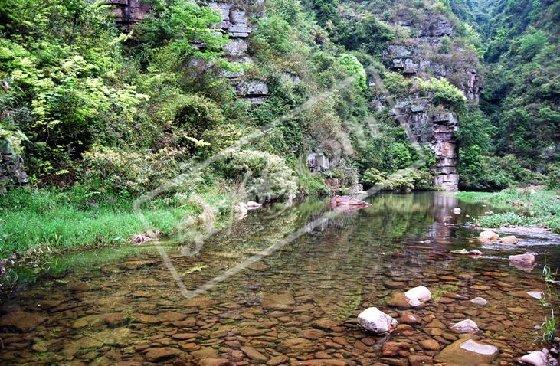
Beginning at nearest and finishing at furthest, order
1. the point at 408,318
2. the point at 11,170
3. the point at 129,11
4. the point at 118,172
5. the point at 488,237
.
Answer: the point at 408,318 → the point at 11,170 → the point at 488,237 → the point at 118,172 → the point at 129,11

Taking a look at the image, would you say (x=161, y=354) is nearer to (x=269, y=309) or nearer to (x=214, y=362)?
(x=214, y=362)

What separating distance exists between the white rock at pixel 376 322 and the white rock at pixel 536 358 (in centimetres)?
133

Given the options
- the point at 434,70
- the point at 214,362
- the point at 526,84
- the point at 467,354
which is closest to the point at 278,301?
the point at 214,362

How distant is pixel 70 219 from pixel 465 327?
804 cm

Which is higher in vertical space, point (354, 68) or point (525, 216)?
point (354, 68)

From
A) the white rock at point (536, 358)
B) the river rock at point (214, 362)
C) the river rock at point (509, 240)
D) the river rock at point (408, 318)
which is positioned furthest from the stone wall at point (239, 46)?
the white rock at point (536, 358)

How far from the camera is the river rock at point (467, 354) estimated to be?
409cm

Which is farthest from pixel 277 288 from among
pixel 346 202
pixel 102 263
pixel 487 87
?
pixel 487 87

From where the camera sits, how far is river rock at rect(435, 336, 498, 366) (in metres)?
4.09

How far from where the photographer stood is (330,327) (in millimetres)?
4934

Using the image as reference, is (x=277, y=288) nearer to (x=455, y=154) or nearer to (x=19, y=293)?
(x=19, y=293)

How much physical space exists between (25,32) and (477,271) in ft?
42.2

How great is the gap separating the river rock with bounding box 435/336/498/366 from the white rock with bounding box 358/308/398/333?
2.17ft

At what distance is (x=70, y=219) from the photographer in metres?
9.15
